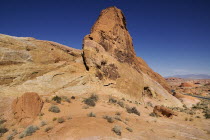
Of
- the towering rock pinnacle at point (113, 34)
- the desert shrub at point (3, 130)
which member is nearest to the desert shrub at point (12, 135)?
the desert shrub at point (3, 130)

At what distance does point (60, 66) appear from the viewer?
52.6 feet

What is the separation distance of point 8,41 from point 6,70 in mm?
3015

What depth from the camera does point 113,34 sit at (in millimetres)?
23281

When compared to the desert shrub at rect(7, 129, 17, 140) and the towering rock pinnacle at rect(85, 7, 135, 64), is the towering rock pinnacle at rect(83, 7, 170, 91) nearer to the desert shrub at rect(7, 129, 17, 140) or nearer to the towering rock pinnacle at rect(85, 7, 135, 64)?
the towering rock pinnacle at rect(85, 7, 135, 64)

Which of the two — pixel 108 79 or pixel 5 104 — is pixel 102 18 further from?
pixel 5 104

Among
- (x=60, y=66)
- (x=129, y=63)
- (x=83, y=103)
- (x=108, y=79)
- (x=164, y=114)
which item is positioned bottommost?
(x=164, y=114)

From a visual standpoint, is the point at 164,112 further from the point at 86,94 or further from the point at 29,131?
the point at 29,131

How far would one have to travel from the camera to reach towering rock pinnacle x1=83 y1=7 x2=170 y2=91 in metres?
18.4

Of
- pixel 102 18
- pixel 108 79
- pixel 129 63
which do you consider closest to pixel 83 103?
pixel 108 79

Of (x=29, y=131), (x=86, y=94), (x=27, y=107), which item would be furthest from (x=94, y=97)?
(x=29, y=131)

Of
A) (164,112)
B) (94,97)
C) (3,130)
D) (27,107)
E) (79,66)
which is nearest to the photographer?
(3,130)

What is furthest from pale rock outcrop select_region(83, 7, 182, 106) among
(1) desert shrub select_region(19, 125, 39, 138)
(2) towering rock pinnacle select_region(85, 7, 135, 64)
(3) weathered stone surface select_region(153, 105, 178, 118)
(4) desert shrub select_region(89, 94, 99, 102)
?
(1) desert shrub select_region(19, 125, 39, 138)

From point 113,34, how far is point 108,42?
2.06 meters

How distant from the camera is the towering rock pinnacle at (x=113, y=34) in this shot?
2180cm
